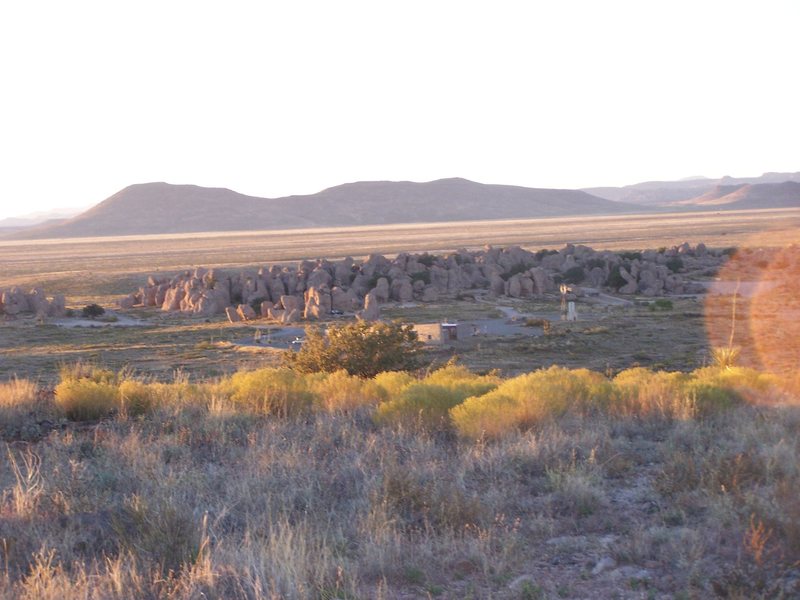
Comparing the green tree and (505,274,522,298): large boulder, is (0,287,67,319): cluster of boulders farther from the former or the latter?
the green tree

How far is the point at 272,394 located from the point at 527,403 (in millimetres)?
3437

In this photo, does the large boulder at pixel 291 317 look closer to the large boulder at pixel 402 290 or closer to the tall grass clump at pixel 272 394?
the large boulder at pixel 402 290

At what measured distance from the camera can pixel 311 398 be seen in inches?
472

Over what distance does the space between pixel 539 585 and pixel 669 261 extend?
190ft

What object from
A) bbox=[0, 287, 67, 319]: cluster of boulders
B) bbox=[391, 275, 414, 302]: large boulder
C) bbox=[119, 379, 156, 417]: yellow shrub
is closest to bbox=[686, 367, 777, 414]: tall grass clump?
bbox=[119, 379, 156, 417]: yellow shrub

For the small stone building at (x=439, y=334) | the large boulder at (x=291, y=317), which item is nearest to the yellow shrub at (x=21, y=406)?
the small stone building at (x=439, y=334)

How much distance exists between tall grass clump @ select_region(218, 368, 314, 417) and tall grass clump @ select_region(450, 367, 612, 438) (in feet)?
8.03

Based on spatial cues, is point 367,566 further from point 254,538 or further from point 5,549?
point 5,549

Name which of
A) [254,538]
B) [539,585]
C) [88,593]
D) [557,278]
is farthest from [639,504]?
[557,278]

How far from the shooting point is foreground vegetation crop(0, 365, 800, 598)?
5.54 meters

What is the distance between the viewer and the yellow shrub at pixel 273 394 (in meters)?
11.5

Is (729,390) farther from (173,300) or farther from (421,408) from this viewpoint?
(173,300)

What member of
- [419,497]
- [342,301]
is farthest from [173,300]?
[419,497]

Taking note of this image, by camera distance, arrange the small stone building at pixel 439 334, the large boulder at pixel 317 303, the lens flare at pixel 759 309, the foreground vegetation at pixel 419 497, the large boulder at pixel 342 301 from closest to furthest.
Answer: the foreground vegetation at pixel 419 497, the lens flare at pixel 759 309, the small stone building at pixel 439 334, the large boulder at pixel 317 303, the large boulder at pixel 342 301
